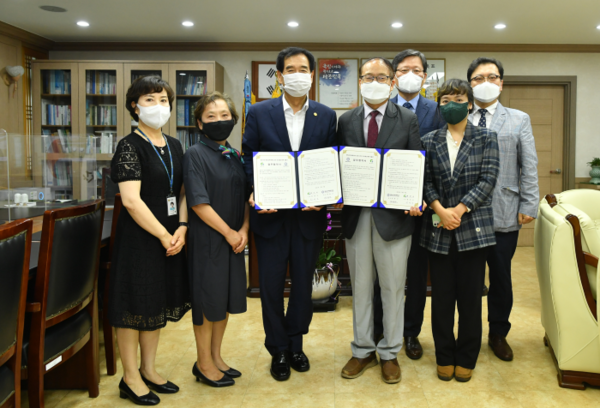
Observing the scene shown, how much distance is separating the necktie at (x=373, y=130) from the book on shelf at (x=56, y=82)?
15.1 feet

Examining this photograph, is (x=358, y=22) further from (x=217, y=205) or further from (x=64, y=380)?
A: (x=64, y=380)

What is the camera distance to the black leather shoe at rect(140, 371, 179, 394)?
2.03 m

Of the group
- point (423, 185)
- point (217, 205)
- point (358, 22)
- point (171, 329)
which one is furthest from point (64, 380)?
point (358, 22)

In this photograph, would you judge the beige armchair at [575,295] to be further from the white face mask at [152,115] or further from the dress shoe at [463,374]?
the white face mask at [152,115]

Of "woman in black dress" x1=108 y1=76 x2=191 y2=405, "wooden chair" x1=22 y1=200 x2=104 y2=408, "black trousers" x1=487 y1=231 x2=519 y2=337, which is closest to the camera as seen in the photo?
"wooden chair" x1=22 y1=200 x2=104 y2=408

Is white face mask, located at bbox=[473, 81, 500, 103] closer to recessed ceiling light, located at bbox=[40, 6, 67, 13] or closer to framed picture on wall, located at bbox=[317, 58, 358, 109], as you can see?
framed picture on wall, located at bbox=[317, 58, 358, 109]

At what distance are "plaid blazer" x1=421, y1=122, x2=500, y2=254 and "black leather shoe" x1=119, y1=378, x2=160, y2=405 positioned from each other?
1395 mm

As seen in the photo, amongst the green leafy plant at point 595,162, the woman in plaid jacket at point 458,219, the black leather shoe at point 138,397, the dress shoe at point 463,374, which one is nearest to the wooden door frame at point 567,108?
the green leafy plant at point 595,162

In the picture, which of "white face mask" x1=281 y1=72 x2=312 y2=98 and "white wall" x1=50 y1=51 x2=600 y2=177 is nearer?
"white face mask" x1=281 y1=72 x2=312 y2=98

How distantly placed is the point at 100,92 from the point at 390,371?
4.79m

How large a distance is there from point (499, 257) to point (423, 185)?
0.70 metres

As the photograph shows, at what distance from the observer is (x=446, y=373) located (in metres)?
2.13

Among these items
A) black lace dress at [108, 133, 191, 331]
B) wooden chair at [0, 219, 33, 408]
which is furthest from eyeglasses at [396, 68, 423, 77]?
wooden chair at [0, 219, 33, 408]

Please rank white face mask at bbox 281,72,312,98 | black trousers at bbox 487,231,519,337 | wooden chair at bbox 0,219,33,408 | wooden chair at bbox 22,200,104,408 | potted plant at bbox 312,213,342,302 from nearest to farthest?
wooden chair at bbox 0,219,33,408, wooden chair at bbox 22,200,104,408, white face mask at bbox 281,72,312,98, black trousers at bbox 487,231,519,337, potted plant at bbox 312,213,342,302
